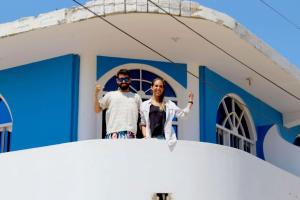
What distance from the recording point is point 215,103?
527 inches

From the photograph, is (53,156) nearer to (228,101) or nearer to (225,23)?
(225,23)

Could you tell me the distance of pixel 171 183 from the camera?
10.5 meters

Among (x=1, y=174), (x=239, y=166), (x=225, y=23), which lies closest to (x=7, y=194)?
(x=1, y=174)

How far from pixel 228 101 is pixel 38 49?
3586mm

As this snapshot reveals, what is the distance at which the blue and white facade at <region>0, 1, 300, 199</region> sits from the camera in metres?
11.7

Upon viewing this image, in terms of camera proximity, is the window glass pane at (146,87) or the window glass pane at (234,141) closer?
the window glass pane at (146,87)

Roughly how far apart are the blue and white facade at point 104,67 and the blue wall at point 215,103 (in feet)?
0.06

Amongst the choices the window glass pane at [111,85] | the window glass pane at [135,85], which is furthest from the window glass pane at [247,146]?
the window glass pane at [111,85]

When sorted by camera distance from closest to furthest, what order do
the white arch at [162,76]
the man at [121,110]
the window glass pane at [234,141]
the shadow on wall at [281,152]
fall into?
the man at [121,110], the white arch at [162,76], the window glass pane at [234,141], the shadow on wall at [281,152]

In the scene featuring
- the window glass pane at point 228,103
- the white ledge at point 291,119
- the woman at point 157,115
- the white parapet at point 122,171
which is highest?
the white ledge at point 291,119

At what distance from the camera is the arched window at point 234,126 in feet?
45.2

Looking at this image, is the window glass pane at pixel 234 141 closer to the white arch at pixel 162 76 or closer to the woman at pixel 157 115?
the white arch at pixel 162 76

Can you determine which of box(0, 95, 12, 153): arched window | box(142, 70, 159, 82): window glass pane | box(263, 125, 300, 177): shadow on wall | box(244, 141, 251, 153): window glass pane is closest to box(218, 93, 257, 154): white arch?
box(244, 141, 251, 153): window glass pane

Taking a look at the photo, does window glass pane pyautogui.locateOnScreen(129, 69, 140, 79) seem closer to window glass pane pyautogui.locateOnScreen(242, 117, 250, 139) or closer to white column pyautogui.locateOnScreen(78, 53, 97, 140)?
white column pyautogui.locateOnScreen(78, 53, 97, 140)
